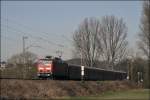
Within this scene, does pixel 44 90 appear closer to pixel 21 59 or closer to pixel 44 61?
pixel 44 61

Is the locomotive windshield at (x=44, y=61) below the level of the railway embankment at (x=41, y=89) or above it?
above

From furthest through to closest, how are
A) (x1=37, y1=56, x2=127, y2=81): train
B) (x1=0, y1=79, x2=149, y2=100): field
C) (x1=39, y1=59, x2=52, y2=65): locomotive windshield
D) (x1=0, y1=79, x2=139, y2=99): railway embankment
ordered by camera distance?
(x1=39, y1=59, x2=52, y2=65): locomotive windshield → (x1=37, y1=56, x2=127, y2=81): train → (x1=0, y1=79, x2=149, y2=100): field → (x1=0, y1=79, x2=139, y2=99): railway embankment

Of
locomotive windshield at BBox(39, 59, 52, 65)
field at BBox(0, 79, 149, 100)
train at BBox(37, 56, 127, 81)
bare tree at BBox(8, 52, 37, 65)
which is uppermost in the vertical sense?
bare tree at BBox(8, 52, 37, 65)

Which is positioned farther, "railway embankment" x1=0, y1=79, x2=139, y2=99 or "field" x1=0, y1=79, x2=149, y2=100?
"field" x1=0, y1=79, x2=149, y2=100

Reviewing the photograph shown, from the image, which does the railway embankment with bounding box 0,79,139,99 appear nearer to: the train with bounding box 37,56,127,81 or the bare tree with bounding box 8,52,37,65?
the train with bounding box 37,56,127,81

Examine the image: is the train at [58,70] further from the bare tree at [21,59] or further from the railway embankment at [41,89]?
the bare tree at [21,59]

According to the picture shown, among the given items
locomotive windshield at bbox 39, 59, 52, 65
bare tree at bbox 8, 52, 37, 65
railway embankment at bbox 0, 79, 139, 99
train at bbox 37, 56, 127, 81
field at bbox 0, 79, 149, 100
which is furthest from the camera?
bare tree at bbox 8, 52, 37, 65

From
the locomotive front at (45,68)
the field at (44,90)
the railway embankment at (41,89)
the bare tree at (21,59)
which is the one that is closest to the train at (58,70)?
the locomotive front at (45,68)

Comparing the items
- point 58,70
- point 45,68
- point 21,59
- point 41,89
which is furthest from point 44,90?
point 21,59

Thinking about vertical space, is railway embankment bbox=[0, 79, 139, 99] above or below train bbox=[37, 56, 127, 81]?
below

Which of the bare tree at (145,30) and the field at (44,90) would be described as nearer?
the field at (44,90)

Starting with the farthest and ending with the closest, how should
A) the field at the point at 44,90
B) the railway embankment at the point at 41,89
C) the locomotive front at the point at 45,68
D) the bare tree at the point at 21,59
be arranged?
the bare tree at the point at 21,59 < the locomotive front at the point at 45,68 < the field at the point at 44,90 < the railway embankment at the point at 41,89

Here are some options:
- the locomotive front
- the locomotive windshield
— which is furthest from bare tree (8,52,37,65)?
the locomotive front

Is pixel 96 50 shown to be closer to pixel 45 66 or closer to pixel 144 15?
pixel 144 15
